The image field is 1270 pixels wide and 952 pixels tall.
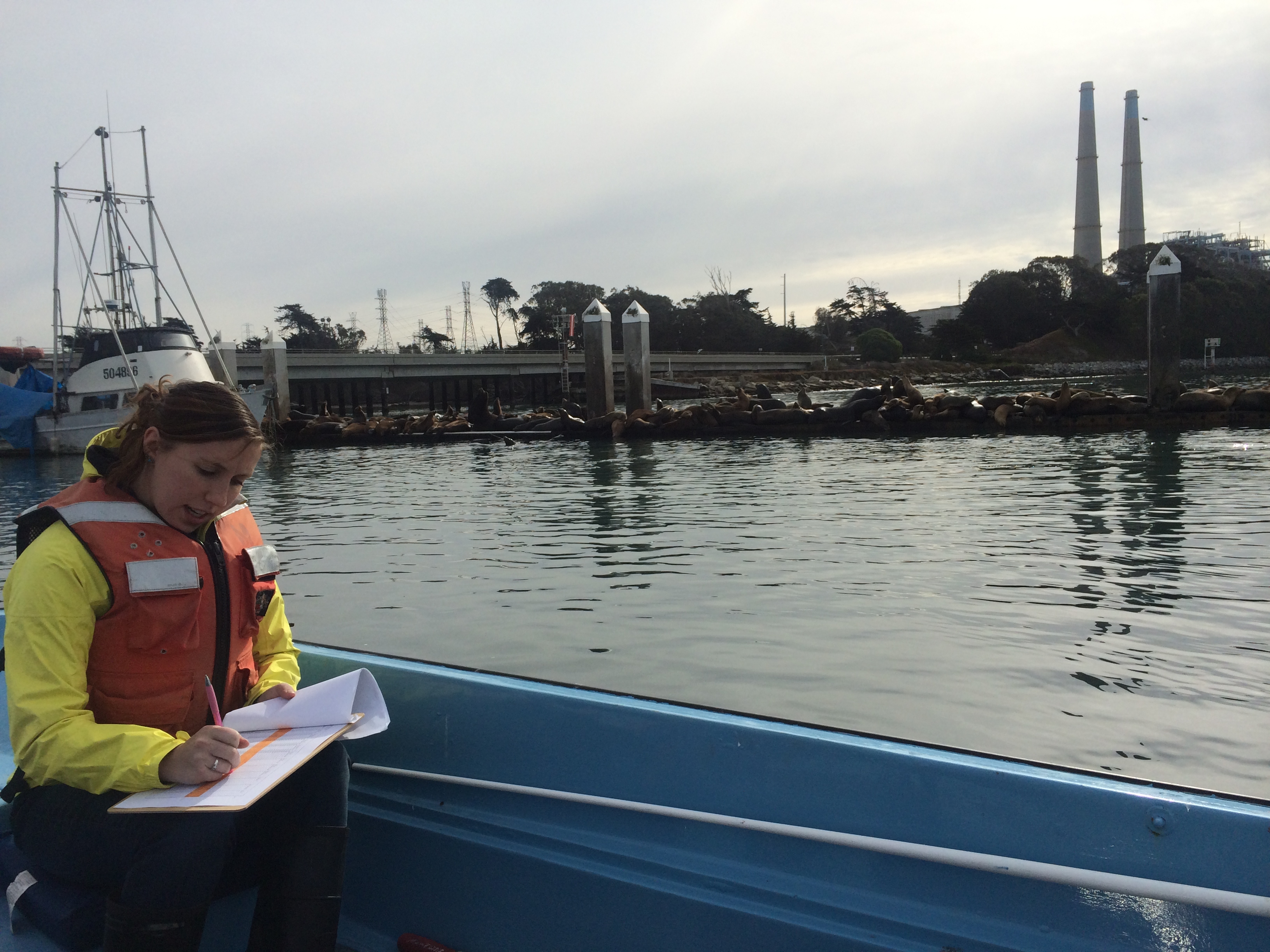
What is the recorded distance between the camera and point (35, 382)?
79.5 feet

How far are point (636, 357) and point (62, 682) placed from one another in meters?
19.8

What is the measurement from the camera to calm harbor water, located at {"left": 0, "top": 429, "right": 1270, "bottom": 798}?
3945 mm

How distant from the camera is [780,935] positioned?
1692 mm

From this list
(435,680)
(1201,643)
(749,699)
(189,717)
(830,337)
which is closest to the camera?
(189,717)

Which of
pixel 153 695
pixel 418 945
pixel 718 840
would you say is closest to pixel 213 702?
pixel 153 695

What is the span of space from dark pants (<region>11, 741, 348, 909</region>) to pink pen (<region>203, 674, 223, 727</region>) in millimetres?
175

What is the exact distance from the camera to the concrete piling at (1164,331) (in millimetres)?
15734

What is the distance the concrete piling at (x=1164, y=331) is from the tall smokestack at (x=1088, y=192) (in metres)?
99.1

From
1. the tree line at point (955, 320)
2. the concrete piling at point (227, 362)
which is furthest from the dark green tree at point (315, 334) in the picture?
the concrete piling at point (227, 362)

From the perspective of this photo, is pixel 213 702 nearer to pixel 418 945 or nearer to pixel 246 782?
pixel 246 782

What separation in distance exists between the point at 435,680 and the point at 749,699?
230cm

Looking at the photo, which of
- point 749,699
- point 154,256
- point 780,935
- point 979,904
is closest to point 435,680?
point 780,935

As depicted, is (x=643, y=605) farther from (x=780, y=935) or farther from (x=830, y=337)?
(x=830, y=337)

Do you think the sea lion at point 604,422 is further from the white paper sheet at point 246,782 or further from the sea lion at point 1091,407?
the white paper sheet at point 246,782
